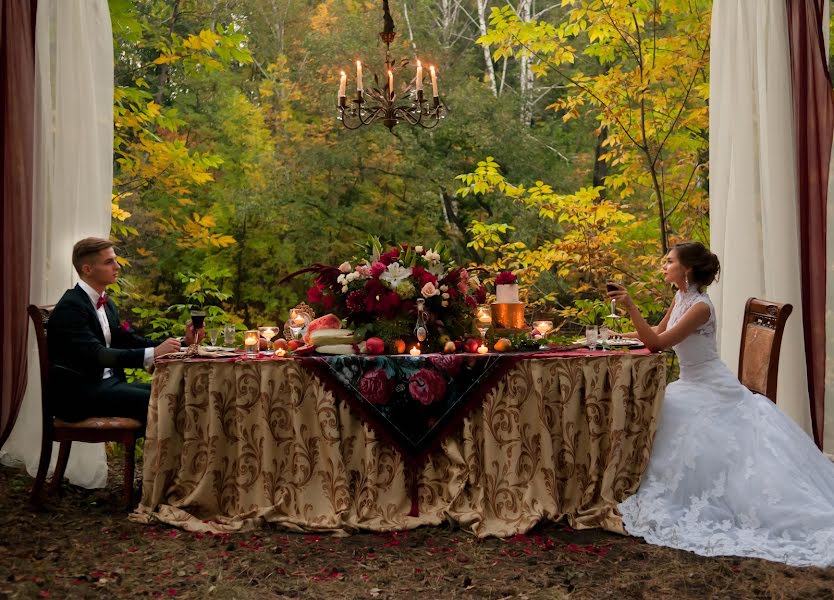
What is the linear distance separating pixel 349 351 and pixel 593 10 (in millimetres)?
3724

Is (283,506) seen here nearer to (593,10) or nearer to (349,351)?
(349,351)

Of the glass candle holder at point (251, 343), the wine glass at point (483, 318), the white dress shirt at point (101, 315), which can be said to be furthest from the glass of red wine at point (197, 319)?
the wine glass at point (483, 318)

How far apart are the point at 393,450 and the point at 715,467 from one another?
1277mm

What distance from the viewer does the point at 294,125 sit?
8492 millimetres

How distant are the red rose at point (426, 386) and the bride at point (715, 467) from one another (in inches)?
30.4

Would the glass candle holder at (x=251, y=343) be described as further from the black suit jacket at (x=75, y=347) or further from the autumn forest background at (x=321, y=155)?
the autumn forest background at (x=321, y=155)

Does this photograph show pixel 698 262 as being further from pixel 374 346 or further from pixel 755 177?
pixel 374 346

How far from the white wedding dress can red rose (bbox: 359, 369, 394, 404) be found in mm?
1056

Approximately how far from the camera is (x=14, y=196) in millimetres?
4039

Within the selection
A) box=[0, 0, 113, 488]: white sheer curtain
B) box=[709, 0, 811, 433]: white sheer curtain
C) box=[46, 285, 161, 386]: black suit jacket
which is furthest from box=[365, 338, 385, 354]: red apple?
box=[709, 0, 811, 433]: white sheer curtain

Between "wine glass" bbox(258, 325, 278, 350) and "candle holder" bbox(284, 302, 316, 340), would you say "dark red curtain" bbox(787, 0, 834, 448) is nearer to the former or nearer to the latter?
"candle holder" bbox(284, 302, 316, 340)

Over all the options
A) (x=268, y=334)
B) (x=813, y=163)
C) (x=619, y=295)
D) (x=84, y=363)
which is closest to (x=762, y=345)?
(x=619, y=295)

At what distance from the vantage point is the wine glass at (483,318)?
354 centimetres

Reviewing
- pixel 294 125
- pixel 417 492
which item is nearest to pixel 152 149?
pixel 294 125
